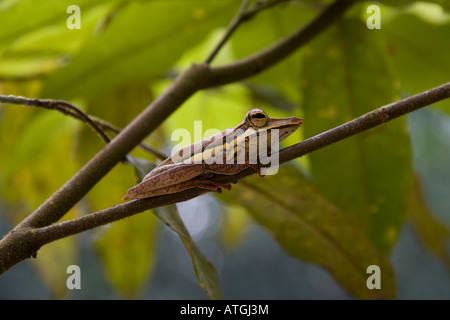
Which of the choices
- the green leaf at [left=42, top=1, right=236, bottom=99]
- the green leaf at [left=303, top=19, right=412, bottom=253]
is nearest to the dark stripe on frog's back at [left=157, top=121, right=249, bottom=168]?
the green leaf at [left=303, top=19, right=412, bottom=253]

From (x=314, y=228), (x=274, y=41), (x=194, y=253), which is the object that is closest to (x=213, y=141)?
(x=194, y=253)

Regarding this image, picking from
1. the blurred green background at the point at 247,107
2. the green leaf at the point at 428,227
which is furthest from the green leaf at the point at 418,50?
the green leaf at the point at 428,227

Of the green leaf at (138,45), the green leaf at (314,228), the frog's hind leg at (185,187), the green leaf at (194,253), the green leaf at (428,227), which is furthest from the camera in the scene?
the green leaf at (428,227)

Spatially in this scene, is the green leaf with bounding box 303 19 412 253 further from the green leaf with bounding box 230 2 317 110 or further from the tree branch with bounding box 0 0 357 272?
the green leaf with bounding box 230 2 317 110

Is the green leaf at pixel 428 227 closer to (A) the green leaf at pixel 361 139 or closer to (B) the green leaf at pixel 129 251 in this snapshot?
(A) the green leaf at pixel 361 139
